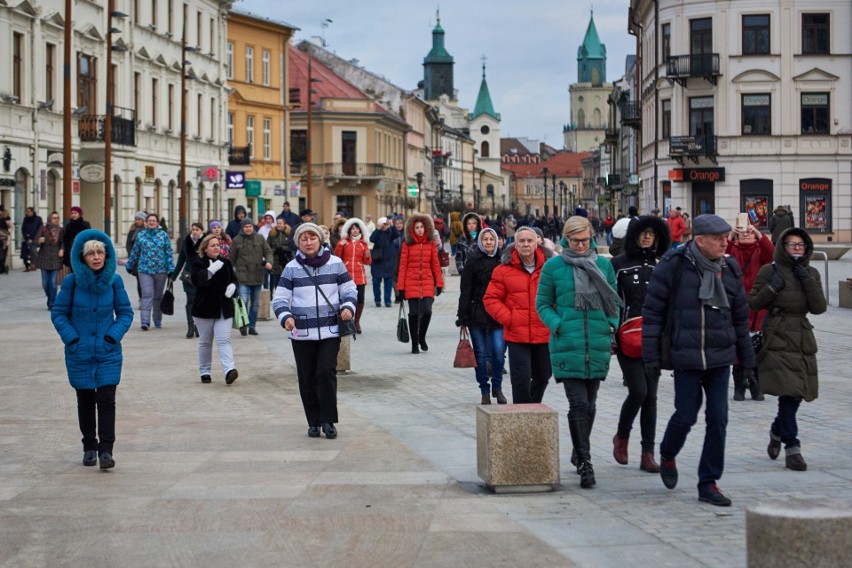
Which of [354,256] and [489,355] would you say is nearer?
[489,355]

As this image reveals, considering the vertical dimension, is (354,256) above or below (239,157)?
below

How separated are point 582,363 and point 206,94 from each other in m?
50.6

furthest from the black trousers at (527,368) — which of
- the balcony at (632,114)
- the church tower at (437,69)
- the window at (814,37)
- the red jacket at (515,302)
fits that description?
the church tower at (437,69)

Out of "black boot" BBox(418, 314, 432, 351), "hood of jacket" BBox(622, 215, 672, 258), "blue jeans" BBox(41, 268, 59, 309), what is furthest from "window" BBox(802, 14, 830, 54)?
"hood of jacket" BBox(622, 215, 672, 258)

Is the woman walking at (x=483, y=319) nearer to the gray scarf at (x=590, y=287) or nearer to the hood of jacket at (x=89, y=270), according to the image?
the gray scarf at (x=590, y=287)

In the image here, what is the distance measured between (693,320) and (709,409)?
554 mm

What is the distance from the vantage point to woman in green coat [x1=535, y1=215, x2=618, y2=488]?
29.8ft

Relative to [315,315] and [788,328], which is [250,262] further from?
[788,328]

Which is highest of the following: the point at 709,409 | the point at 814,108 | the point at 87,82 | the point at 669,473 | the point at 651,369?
the point at 814,108

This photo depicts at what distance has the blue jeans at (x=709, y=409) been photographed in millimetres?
8281

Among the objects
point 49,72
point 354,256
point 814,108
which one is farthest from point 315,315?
point 814,108

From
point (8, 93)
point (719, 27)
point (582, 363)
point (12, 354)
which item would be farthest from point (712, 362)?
point (719, 27)

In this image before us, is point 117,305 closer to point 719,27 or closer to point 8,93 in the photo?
point 8,93

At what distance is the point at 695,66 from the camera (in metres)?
54.4
